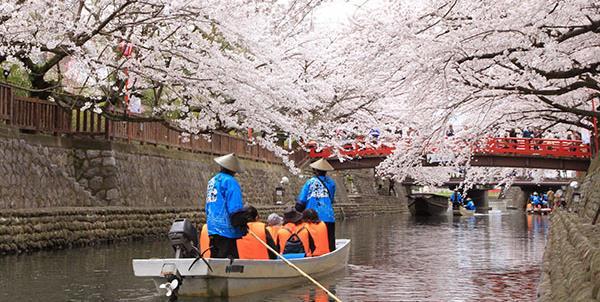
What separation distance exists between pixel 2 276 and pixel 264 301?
4.58 metres

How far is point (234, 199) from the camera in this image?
344 inches

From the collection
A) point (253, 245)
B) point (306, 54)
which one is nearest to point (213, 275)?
point (253, 245)

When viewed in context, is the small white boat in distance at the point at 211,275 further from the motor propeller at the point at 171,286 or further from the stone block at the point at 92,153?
the stone block at the point at 92,153

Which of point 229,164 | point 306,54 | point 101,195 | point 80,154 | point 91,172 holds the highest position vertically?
point 306,54

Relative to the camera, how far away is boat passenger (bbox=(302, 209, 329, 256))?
11.5 metres

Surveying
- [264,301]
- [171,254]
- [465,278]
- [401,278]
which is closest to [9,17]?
[171,254]

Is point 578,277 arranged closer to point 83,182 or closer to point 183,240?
point 183,240

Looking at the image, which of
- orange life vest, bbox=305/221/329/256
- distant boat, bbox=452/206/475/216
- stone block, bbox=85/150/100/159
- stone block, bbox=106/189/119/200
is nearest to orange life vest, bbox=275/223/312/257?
orange life vest, bbox=305/221/329/256

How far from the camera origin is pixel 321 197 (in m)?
12.1

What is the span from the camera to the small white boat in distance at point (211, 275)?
8531 millimetres

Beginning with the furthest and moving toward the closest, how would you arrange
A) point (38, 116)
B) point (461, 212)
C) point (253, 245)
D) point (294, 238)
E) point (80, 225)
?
point (461, 212)
point (38, 116)
point (80, 225)
point (294, 238)
point (253, 245)

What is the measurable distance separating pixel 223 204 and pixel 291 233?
272cm

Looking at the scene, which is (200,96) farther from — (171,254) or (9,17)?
(9,17)

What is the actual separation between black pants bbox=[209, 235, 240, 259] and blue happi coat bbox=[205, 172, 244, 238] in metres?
0.07
